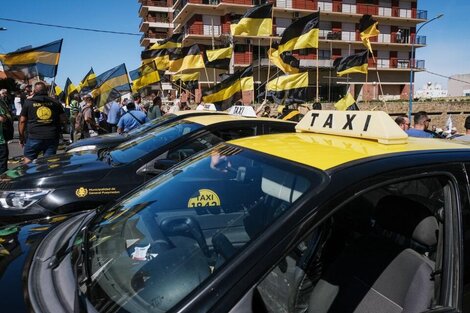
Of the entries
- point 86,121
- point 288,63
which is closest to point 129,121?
point 86,121

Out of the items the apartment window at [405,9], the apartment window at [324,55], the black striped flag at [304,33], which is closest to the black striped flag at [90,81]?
the black striped flag at [304,33]

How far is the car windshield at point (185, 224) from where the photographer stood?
150cm

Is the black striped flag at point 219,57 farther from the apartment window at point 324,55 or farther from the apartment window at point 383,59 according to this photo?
the apartment window at point 383,59

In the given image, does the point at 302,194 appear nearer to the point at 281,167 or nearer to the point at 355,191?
the point at 355,191

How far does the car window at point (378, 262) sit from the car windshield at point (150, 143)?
2.38 metres

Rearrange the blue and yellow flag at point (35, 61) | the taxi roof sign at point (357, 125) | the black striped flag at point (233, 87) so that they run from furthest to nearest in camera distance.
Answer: the blue and yellow flag at point (35, 61), the black striped flag at point (233, 87), the taxi roof sign at point (357, 125)

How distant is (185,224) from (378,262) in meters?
0.97

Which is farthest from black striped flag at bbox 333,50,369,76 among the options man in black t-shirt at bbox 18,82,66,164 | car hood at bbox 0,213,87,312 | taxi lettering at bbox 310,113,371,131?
car hood at bbox 0,213,87,312

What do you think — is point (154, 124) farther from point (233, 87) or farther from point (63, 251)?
point (63, 251)

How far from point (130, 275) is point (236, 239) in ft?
1.55

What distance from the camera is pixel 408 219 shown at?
6.26ft

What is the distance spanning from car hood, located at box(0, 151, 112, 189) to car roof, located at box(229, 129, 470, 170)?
72.9 inches

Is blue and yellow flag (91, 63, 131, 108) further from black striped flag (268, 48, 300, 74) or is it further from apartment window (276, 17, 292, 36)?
apartment window (276, 17, 292, 36)

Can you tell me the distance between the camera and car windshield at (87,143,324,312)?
4.92 feet
